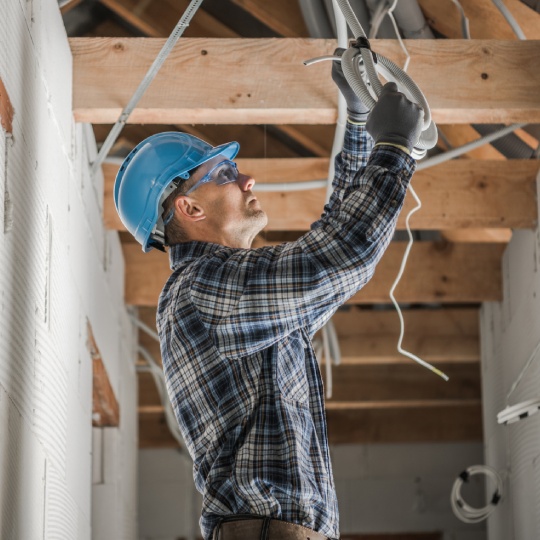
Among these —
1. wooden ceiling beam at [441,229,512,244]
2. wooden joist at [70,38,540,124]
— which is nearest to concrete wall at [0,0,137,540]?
wooden joist at [70,38,540,124]

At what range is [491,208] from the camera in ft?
13.6

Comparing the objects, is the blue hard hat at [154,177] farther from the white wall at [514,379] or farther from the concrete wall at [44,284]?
the white wall at [514,379]

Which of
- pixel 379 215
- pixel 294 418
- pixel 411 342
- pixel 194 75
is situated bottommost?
pixel 294 418

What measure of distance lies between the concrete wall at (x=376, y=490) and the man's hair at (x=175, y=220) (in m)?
5.27

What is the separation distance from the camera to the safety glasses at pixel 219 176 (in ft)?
7.83

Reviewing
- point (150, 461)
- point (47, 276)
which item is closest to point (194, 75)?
point (47, 276)

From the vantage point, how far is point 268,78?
3.16m

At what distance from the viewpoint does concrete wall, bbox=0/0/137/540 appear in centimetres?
204

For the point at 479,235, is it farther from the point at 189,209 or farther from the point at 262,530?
the point at 262,530

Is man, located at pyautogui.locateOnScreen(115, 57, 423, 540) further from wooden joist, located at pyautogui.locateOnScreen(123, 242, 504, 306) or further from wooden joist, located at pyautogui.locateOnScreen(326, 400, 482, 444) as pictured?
wooden joist, located at pyautogui.locateOnScreen(326, 400, 482, 444)

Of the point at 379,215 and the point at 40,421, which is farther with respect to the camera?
the point at 40,421

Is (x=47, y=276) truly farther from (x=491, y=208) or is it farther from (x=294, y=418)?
(x=491, y=208)

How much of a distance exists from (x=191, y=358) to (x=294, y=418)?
0.24 meters

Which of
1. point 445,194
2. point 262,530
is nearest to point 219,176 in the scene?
point 262,530
